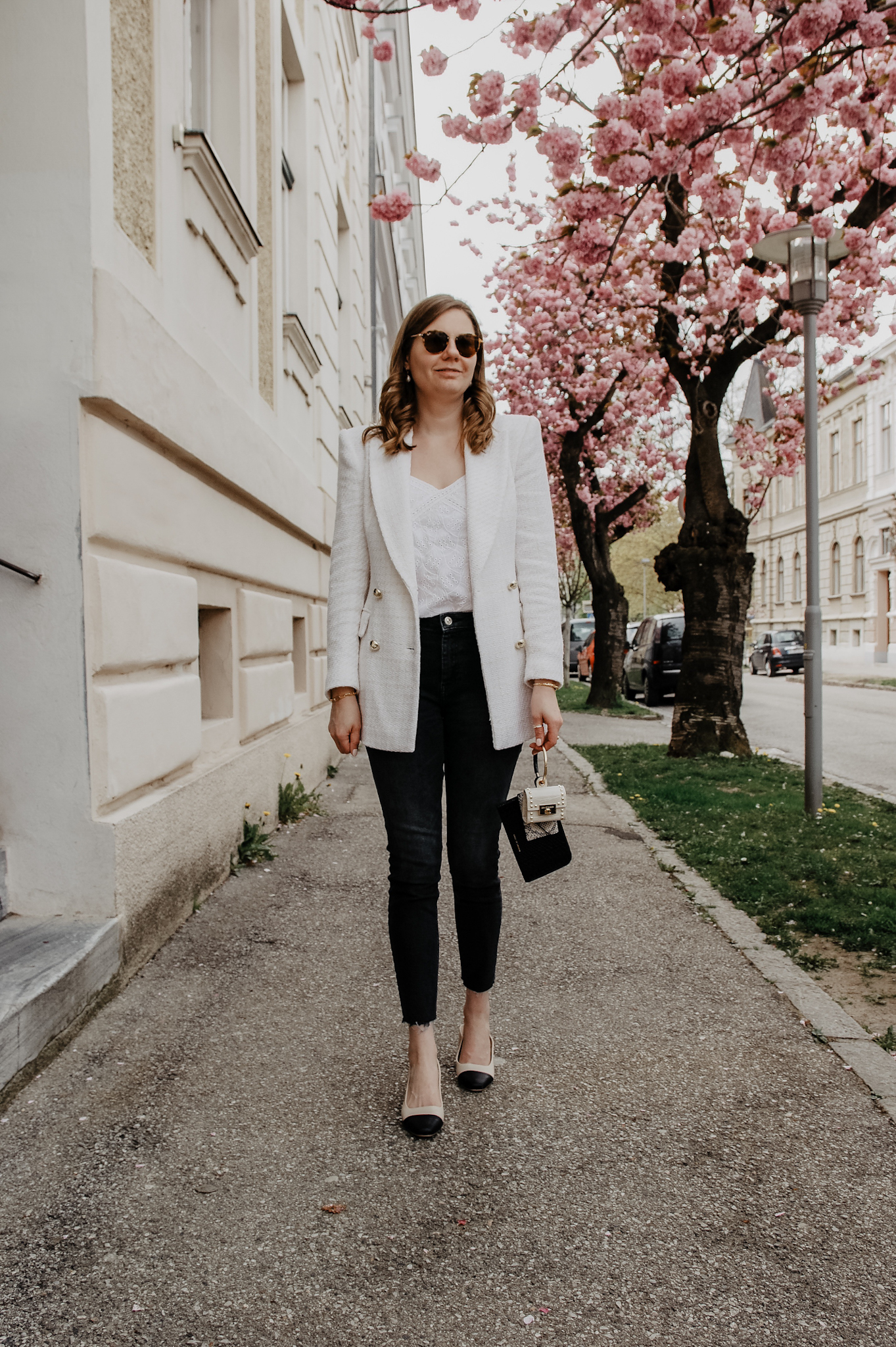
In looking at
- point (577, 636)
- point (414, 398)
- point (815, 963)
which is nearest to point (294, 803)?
point (815, 963)

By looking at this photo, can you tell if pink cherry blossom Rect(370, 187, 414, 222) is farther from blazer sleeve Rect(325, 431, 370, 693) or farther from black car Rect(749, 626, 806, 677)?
black car Rect(749, 626, 806, 677)

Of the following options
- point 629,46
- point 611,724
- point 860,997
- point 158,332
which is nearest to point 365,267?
point 611,724

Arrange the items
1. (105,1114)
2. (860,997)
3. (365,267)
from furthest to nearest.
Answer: (365,267)
(860,997)
(105,1114)

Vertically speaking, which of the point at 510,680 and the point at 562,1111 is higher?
the point at 510,680

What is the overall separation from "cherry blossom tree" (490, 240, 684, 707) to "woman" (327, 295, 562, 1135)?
1178cm

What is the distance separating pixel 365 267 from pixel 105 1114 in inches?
538

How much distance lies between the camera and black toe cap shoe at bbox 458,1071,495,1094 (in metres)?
2.79

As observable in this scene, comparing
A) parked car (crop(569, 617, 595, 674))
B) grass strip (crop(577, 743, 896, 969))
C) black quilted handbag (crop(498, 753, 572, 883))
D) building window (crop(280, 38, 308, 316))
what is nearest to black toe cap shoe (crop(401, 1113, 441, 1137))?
black quilted handbag (crop(498, 753, 572, 883))

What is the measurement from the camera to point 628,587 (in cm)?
6712

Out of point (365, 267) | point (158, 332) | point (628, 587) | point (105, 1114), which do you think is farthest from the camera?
point (628, 587)

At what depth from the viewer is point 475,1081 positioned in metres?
2.80

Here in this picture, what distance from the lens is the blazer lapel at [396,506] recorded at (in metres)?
2.62

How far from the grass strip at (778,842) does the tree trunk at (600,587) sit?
28.4 ft

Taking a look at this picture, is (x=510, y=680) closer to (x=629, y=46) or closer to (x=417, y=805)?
(x=417, y=805)
